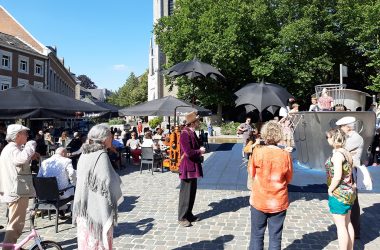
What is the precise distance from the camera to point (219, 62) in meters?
26.0

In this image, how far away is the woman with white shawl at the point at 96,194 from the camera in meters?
3.06

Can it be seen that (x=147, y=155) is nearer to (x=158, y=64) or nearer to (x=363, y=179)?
(x=363, y=179)

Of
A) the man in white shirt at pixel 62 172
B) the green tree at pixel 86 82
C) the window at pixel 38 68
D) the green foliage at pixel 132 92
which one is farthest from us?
the green tree at pixel 86 82

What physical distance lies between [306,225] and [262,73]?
2117 cm

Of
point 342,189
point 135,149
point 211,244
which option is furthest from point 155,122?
point 342,189

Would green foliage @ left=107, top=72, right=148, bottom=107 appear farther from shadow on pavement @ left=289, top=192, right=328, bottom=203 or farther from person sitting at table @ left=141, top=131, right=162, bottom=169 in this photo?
shadow on pavement @ left=289, top=192, right=328, bottom=203

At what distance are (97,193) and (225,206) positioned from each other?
398cm

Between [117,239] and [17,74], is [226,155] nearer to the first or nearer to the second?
[117,239]

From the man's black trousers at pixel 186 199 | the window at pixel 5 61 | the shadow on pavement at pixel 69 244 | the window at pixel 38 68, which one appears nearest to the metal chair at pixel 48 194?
the shadow on pavement at pixel 69 244

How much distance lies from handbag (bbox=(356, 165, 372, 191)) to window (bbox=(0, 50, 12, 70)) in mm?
31785

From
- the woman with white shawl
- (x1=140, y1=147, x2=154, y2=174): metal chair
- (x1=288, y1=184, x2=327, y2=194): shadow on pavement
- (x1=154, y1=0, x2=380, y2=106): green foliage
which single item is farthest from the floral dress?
(x1=154, y1=0, x2=380, y2=106): green foliage

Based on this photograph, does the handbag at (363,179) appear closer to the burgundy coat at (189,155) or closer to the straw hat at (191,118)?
the burgundy coat at (189,155)

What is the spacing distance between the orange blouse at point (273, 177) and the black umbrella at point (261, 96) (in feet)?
12.2

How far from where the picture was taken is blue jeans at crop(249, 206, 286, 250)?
11.6 feet
